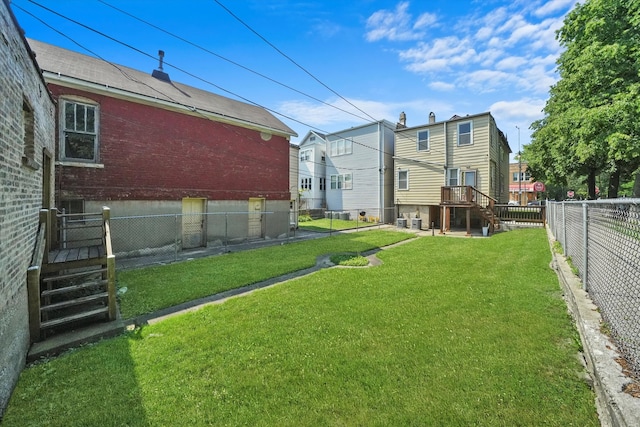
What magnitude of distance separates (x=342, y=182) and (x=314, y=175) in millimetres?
3322

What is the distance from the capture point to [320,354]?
353 centimetres

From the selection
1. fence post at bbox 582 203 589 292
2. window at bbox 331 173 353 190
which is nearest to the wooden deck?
fence post at bbox 582 203 589 292

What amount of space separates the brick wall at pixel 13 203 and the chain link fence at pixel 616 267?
5.99m

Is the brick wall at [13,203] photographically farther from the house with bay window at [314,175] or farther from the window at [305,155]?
the window at [305,155]

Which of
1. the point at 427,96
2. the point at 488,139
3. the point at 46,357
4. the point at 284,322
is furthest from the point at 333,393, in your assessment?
the point at 488,139

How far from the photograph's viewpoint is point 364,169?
23.3 meters

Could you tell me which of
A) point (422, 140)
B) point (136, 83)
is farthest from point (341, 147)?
point (136, 83)

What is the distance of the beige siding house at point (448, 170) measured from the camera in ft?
54.0

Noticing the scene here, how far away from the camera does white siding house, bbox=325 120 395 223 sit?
875 inches

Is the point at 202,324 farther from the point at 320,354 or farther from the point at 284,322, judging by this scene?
the point at 320,354

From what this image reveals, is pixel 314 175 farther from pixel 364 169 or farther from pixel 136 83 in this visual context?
pixel 136 83

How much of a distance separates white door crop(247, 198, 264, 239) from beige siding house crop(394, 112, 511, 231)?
10254 millimetres

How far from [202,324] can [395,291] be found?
374 centimetres

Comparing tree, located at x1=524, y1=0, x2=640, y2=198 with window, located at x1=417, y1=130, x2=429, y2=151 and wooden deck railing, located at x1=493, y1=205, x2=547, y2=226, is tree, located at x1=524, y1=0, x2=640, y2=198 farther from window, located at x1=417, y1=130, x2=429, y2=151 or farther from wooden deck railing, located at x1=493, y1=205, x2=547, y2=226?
window, located at x1=417, y1=130, x2=429, y2=151
